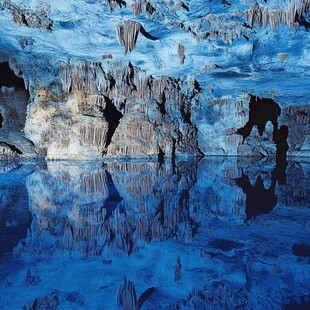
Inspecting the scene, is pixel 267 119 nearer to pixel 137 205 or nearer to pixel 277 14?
pixel 277 14

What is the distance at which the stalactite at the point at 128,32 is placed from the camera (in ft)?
27.7

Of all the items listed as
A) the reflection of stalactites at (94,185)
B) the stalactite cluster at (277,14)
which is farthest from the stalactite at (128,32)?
the reflection of stalactites at (94,185)

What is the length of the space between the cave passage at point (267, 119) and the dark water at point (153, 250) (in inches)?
588

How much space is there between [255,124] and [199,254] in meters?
18.0

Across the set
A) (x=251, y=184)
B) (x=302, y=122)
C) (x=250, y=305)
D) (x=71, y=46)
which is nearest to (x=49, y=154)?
(x=71, y=46)

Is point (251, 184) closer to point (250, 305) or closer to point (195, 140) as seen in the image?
point (250, 305)

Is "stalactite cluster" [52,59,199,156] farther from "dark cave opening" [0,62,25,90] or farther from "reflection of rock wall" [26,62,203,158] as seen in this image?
"dark cave opening" [0,62,25,90]

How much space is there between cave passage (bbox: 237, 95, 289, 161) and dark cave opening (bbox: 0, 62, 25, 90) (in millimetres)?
13924

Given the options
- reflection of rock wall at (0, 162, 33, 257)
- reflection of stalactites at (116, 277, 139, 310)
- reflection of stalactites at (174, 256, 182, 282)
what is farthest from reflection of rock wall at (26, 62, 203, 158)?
reflection of stalactites at (116, 277, 139, 310)

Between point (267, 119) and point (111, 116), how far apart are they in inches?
414

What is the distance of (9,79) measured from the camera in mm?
17328

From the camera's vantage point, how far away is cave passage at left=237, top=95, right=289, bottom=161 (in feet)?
63.3

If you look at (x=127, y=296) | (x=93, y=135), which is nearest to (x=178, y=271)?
(x=127, y=296)

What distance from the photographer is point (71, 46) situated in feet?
34.5
